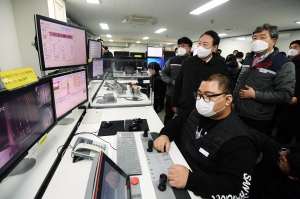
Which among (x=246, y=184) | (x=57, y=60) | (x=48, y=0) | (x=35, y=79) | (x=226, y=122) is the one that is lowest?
(x=246, y=184)

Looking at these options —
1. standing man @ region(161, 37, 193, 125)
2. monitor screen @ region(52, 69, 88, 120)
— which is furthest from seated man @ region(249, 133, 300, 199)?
standing man @ region(161, 37, 193, 125)

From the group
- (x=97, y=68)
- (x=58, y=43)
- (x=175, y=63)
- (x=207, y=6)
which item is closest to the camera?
(x=58, y=43)

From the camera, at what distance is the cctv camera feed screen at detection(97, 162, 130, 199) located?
1.58 ft

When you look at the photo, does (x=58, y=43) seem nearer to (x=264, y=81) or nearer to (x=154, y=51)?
(x=264, y=81)

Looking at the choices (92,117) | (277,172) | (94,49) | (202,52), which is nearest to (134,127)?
(92,117)

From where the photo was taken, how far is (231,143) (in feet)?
2.55

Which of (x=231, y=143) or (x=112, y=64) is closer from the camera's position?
(x=231, y=143)

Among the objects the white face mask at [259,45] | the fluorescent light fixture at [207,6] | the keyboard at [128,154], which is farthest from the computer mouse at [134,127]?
the fluorescent light fixture at [207,6]

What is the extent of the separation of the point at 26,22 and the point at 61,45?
2.44 metres

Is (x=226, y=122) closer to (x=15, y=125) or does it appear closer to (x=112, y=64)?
(x=15, y=125)

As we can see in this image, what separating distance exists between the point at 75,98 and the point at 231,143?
1193mm

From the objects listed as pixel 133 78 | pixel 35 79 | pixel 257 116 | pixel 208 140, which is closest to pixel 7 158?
pixel 35 79

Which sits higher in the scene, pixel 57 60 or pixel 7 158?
pixel 57 60

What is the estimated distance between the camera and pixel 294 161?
0.77 meters
